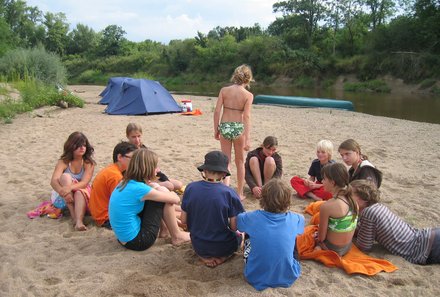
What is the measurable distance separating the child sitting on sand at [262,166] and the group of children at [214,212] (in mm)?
1026

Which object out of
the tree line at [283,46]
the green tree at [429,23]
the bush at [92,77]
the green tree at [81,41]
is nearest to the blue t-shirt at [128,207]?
the tree line at [283,46]

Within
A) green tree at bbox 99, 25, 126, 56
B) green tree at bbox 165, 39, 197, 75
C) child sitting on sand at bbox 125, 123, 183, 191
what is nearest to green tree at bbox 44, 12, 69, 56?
green tree at bbox 99, 25, 126, 56

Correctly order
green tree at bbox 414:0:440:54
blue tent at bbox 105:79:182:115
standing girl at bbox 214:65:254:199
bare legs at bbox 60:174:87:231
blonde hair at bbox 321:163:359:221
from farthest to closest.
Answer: green tree at bbox 414:0:440:54 → blue tent at bbox 105:79:182:115 → standing girl at bbox 214:65:254:199 → bare legs at bbox 60:174:87:231 → blonde hair at bbox 321:163:359:221

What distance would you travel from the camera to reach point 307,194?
188 inches

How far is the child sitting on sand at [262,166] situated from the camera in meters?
4.80

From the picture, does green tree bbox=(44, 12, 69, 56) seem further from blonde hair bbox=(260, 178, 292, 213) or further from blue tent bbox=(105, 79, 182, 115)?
blonde hair bbox=(260, 178, 292, 213)

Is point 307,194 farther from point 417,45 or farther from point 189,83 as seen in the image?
point 189,83

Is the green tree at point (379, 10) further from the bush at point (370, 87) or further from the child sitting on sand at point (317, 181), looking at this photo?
the child sitting on sand at point (317, 181)

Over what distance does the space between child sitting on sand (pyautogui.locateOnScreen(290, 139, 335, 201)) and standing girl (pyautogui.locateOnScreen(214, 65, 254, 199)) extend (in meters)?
0.72

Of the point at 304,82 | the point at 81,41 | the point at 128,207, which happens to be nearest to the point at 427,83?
the point at 304,82

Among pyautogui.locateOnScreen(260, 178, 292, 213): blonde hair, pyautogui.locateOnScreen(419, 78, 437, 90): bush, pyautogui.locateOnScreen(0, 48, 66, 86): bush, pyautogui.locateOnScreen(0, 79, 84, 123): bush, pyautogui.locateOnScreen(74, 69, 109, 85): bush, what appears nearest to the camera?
pyautogui.locateOnScreen(260, 178, 292, 213): blonde hair

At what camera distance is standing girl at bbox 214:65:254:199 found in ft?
15.4

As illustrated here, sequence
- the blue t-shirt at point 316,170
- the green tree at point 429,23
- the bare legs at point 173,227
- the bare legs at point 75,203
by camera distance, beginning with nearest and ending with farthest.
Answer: the bare legs at point 173,227 → the bare legs at point 75,203 → the blue t-shirt at point 316,170 → the green tree at point 429,23

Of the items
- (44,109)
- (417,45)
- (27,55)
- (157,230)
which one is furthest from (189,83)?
(157,230)
